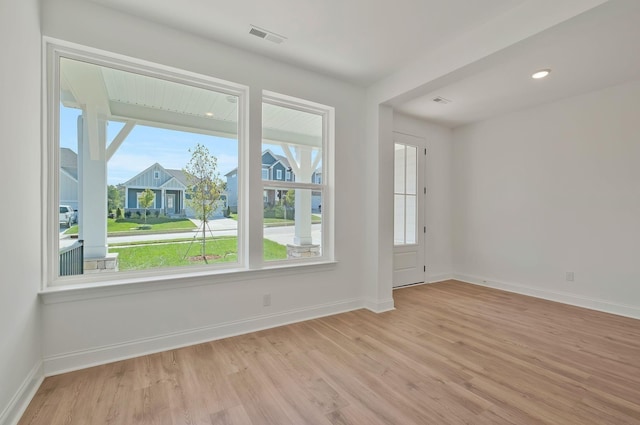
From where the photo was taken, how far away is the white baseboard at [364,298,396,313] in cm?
353

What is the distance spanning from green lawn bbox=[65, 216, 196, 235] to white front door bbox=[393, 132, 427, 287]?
322 cm

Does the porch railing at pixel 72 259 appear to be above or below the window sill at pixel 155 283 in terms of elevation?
above

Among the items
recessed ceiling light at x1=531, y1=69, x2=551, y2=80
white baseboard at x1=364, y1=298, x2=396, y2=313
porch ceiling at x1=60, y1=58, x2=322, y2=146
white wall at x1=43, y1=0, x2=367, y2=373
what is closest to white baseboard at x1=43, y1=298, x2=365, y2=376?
white wall at x1=43, y1=0, x2=367, y2=373

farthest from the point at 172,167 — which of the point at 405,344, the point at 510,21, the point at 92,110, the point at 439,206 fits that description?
the point at 439,206

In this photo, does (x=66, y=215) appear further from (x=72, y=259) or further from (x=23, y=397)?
(x=23, y=397)

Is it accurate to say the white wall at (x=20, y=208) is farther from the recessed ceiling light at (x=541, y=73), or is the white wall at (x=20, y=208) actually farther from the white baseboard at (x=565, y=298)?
the white baseboard at (x=565, y=298)

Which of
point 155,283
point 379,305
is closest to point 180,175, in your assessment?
point 155,283

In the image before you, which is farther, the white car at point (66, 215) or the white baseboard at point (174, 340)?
the white car at point (66, 215)

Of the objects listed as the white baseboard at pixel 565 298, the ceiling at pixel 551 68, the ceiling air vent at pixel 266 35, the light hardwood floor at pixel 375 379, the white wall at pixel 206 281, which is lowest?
the light hardwood floor at pixel 375 379

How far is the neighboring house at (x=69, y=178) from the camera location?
230 centimetres

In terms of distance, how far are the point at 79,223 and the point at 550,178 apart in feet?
18.4

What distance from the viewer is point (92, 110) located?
243cm

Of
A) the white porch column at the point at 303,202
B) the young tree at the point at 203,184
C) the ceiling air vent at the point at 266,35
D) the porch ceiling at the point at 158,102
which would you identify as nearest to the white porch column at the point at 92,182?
the porch ceiling at the point at 158,102

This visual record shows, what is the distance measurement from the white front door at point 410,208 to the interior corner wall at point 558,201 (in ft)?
2.83
